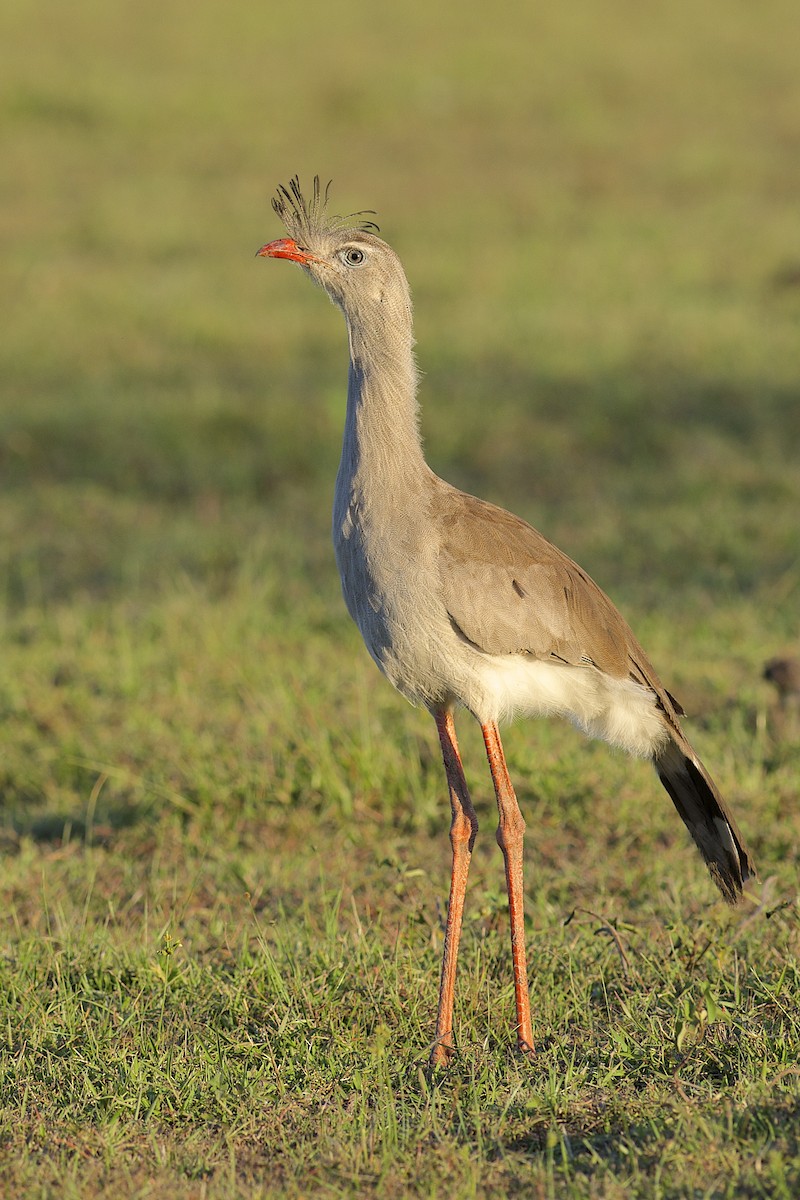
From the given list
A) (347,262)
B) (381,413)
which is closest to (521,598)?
(381,413)

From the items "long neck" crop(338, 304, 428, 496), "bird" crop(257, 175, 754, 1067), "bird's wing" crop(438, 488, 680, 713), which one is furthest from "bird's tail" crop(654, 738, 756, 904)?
"long neck" crop(338, 304, 428, 496)

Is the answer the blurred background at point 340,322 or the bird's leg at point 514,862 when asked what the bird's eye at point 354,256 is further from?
the blurred background at point 340,322

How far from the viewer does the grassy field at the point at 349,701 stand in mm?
2381

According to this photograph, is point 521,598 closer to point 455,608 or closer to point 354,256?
point 455,608

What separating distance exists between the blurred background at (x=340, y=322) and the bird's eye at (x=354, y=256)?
1.74 m

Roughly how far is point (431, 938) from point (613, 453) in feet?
13.5

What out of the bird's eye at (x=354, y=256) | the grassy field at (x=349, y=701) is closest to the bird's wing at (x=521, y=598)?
the bird's eye at (x=354, y=256)

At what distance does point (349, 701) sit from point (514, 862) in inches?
61.9

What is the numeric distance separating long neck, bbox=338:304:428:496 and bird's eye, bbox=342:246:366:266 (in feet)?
0.41

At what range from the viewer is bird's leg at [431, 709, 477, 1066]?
106 inches

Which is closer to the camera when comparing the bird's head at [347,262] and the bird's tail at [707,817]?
the bird's head at [347,262]

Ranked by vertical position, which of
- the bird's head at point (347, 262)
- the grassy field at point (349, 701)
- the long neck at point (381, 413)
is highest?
the bird's head at point (347, 262)

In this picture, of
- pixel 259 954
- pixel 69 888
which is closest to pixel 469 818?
pixel 259 954

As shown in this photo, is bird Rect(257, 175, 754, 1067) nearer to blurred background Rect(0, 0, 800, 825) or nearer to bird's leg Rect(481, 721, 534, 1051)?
bird's leg Rect(481, 721, 534, 1051)
